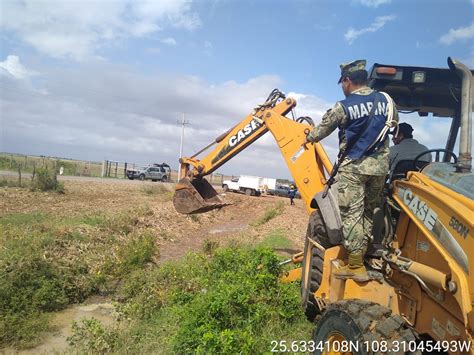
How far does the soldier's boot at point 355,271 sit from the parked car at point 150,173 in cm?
4969

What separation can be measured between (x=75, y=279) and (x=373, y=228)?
5512mm

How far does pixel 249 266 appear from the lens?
620 cm

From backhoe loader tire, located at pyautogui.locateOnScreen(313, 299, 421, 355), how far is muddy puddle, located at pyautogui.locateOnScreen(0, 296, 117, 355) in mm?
3522

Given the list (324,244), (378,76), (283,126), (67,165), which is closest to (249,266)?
(324,244)

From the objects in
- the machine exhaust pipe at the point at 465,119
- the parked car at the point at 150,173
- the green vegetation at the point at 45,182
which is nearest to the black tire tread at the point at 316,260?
the machine exhaust pipe at the point at 465,119

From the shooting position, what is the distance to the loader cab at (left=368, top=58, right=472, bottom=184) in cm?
415

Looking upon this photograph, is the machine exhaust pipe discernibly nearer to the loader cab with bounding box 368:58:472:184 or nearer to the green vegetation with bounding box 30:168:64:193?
the loader cab with bounding box 368:58:472:184

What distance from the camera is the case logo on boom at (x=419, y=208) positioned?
3.01 metres

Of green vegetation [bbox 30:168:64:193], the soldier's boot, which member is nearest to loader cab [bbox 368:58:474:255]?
the soldier's boot

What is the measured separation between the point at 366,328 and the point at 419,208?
1.05 m

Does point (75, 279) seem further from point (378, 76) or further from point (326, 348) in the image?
point (378, 76)

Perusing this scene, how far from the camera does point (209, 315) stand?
4.78 metres

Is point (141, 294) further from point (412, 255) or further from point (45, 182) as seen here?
point (45, 182)

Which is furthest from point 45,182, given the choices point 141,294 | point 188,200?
point 141,294
